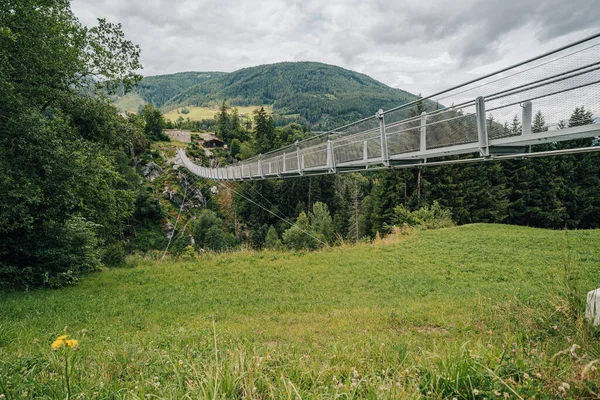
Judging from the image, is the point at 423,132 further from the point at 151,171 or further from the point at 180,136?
the point at 180,136

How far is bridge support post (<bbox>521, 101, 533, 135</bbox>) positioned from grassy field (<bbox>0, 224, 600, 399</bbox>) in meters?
1.52

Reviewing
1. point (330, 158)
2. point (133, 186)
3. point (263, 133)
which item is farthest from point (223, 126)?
point (330, 158)

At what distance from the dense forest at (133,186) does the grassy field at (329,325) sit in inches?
61.8

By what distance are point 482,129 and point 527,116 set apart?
1.71 feet

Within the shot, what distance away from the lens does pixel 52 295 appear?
6016mm

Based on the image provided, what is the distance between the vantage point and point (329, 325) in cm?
414

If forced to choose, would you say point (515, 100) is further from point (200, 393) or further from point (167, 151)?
point (167, 151)

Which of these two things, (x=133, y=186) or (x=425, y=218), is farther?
(x=133, y=186)

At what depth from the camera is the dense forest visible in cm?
582

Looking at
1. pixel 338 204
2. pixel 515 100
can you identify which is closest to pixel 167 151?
pixel 338 204

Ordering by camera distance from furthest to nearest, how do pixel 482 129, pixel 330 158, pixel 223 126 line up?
pixel 223 126, pixel 330 158, pixel 482 129

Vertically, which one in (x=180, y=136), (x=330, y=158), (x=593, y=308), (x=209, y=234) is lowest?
(x=209, y=234)

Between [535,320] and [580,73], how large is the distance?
251cm

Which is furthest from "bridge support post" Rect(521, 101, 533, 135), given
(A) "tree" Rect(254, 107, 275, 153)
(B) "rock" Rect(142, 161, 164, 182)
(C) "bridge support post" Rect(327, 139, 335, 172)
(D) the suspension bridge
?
(B) "rock" Rect(142, 161, 164, 182)
